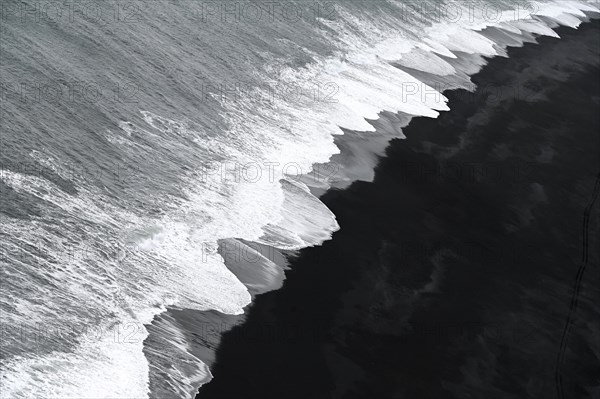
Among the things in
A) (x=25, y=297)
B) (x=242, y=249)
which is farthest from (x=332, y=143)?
(x=25, y=297)

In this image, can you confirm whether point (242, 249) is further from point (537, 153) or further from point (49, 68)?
point (537, 153)

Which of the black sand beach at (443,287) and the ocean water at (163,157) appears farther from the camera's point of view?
the black sand beach at (443,287)

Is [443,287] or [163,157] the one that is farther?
[163,157]

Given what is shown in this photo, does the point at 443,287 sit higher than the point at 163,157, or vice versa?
the point at 443,287

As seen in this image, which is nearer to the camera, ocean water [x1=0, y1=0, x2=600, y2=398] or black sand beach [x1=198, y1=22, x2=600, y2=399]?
ocean water [x1=0, y1=0, x2=600, y2=398]
